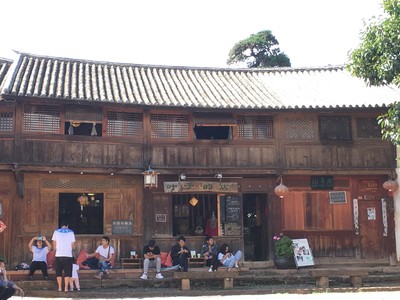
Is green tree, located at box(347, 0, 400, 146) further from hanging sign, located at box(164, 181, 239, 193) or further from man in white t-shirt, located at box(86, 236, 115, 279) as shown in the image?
man in white t-shirt, located at box(86, 236, 115, 279)

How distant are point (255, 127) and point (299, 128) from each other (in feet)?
5.15

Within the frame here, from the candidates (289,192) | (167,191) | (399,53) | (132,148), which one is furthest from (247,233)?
(399,53)

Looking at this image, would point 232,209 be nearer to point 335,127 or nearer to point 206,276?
point 206,276

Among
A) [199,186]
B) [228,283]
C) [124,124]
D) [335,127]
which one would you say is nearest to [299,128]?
[335,127]

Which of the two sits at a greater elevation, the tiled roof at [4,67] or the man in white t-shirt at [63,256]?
the tiled roof at [4,67]

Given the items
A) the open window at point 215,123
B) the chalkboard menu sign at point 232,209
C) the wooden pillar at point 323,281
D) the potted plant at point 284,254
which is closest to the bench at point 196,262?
the chalkboard menu sign at point 232,209

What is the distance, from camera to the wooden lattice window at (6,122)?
1803 centimetres

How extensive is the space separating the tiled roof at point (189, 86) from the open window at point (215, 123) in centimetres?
48

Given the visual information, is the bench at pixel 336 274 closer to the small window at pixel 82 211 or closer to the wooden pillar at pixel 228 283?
the wooden pillar at pixel 228 283

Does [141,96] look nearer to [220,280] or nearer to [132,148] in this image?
[132,148]

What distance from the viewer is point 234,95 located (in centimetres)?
2098

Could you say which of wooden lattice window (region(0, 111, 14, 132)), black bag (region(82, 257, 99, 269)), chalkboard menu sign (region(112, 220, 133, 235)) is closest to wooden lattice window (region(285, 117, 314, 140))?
chalkboard menu sign (region(112, 220, 133, 235))

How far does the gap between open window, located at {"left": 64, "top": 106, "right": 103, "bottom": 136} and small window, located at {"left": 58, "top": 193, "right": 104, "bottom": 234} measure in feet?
7.64

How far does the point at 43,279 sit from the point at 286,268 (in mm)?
7791
